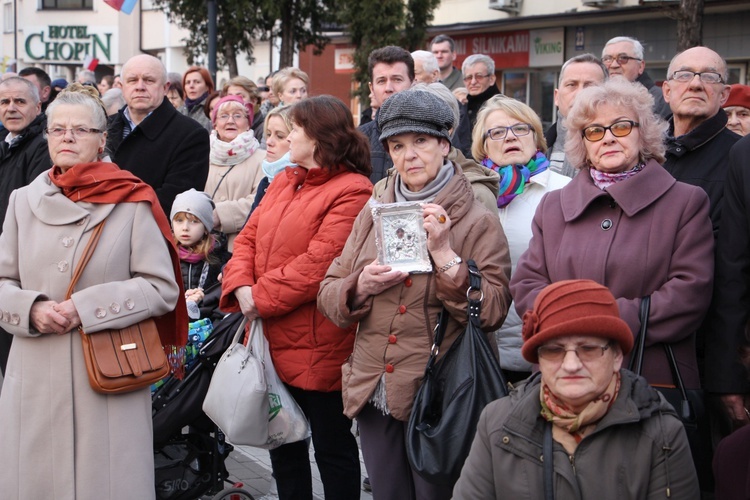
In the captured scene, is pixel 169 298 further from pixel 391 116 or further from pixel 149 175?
pixel 149 175

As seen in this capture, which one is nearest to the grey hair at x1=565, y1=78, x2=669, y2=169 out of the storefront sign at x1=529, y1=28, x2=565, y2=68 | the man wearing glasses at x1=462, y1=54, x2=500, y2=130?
the man wearing glasses at x1=462, y1=54, x2=500, y2=130

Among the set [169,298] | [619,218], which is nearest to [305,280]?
[169,298]

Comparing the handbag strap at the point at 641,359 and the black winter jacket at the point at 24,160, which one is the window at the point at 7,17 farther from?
the handbag strap at the point at 641,359

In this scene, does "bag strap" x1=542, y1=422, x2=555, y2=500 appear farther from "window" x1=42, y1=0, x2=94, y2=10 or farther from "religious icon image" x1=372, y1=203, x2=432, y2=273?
"window" x1=42, y1=0, x2=94, y2=10

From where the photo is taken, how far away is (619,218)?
3803 mm

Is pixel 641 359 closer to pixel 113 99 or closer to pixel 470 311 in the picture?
pixel 470 311

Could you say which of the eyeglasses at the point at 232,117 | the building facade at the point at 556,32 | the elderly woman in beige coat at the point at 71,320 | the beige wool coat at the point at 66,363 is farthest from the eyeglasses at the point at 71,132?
the building facade at the point at 556,32

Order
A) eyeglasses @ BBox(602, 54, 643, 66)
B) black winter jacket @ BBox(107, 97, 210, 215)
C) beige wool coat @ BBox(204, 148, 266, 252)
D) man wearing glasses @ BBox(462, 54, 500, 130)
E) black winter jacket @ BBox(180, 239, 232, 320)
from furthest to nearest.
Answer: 1. man wearing glasses @ BBox(462, 54, 500, 130)
2. eyeglasses @ BBox(602, 54, 643, 66)
3. beige wool coat @ BBox(204, 148, 266, 252)
4. black winter jacket @ BBox(107, 97, 210, 215)
5. black winter jacket @ BBox(180, 239, 232, 320)

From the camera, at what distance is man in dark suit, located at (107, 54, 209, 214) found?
6.47 m

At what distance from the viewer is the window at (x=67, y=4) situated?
43219 millimetres

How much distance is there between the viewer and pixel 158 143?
6.52 meters

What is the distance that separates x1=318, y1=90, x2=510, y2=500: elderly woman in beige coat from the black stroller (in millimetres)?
1117

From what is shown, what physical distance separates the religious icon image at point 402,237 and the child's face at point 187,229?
2.14m

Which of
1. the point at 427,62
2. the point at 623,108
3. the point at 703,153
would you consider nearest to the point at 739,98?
the point at 703,153
